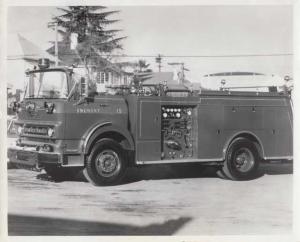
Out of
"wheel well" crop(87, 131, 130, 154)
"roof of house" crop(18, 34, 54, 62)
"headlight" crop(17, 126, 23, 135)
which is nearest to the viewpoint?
"roof of house" crop(18, 34, 54, 62)

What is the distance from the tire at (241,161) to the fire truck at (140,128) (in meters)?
0.02

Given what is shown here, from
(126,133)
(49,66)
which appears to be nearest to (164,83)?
(126,133)

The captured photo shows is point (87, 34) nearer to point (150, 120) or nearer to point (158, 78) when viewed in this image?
point (158, 78)

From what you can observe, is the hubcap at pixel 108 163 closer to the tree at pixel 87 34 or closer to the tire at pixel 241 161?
the tree at pixel 87 34

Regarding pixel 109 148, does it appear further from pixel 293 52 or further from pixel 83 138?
pixel 293 52

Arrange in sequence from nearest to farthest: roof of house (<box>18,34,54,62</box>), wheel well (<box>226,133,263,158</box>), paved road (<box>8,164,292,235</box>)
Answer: paved road (<box>8,164,292,235</box>), roof of house (<box>18,34,54,62</box>), wheel well (<box>226,133,263,158</box>)

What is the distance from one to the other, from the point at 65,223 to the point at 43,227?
330 mm

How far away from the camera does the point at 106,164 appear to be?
1118 cm

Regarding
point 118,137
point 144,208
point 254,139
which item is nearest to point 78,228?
point 144,208

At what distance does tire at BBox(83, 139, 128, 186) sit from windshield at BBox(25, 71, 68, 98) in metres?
1.07

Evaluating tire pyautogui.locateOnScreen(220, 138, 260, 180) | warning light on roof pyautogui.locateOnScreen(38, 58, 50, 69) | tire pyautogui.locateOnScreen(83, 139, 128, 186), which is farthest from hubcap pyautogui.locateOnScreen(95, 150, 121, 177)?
tire pyautogui.locateOnScreen(220, 138, 260, 180)

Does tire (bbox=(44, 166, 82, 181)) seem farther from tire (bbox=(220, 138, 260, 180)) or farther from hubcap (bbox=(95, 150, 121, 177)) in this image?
tire (bbox=(220, 138, 260, 180))

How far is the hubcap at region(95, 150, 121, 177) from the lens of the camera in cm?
1112

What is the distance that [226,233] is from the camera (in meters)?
10.1
